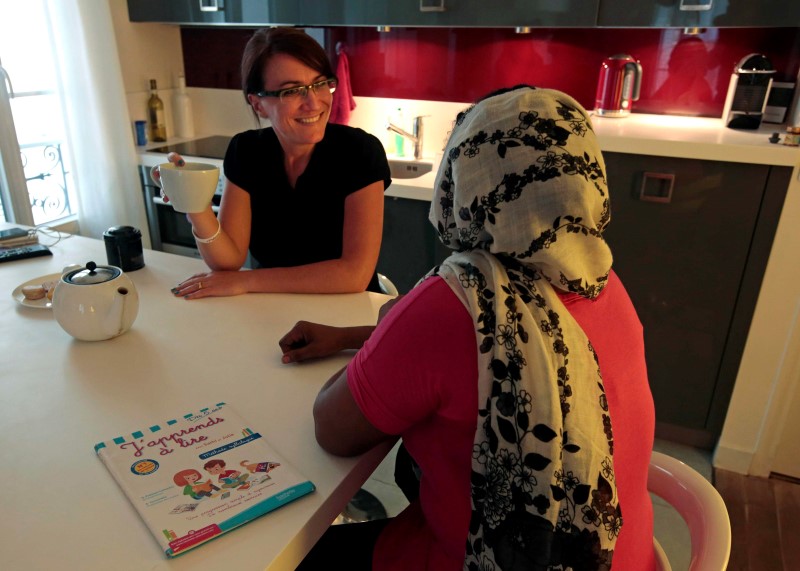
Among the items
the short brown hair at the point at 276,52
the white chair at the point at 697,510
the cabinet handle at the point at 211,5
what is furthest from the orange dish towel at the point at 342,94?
the white chair at the point at 697,510

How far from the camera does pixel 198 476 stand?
0.82 meters

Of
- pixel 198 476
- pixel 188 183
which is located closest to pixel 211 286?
pixel 188 183

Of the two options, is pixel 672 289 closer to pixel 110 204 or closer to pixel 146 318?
pixel 146 318

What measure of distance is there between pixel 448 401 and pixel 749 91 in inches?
75.4

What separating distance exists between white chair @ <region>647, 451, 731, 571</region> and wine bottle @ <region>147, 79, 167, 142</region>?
2785 millimetres

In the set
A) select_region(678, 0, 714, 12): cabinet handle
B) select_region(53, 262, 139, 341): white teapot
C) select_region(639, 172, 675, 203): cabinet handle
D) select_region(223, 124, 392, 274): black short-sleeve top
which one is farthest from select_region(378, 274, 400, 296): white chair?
select_region(678, 0, 714, 12): cabinet handle

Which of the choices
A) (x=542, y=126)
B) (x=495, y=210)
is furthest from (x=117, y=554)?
(x=542, y=126)

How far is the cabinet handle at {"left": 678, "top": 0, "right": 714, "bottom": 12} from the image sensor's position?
1883 millimetres

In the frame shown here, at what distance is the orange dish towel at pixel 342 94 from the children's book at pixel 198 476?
210cm

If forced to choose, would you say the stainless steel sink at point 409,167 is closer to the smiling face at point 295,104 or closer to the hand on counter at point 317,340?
the smiling face at point 295,104

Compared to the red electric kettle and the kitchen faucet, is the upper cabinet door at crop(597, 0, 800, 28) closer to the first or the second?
the red electric kettle

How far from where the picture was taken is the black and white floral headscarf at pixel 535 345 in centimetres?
74

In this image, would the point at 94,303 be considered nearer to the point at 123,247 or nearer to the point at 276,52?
the point at 123,247

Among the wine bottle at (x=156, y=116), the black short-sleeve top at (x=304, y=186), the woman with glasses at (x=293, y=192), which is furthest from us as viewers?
the wine bottle at (x=156, y=116)
